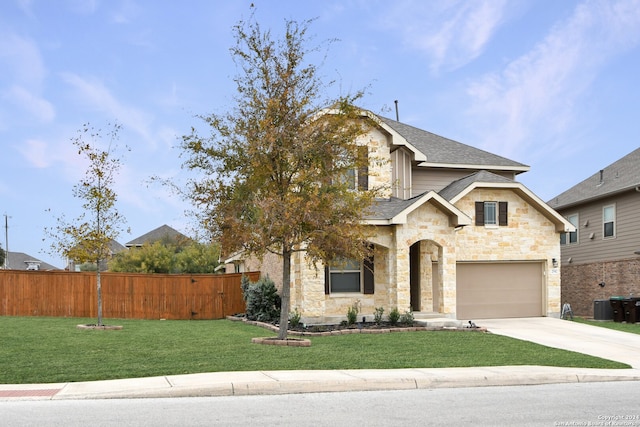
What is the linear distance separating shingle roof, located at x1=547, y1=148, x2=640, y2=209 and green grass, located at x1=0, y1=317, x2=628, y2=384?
1303 cm

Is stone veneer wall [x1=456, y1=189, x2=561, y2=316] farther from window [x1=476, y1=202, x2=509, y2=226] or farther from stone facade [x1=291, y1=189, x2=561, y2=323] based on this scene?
window [x1=476, y1=202, x2=509, y2=226]

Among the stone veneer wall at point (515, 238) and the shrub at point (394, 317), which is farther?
the stone veneer wall at point (515, 238)

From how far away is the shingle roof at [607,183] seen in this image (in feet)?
95.4

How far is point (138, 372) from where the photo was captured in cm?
1205

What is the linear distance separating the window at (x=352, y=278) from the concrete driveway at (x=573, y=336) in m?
4.21

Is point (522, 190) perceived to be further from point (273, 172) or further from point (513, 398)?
point (513, 398)

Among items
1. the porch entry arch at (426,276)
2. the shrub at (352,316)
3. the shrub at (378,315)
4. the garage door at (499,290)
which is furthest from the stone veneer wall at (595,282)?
the shrub at (352,316)

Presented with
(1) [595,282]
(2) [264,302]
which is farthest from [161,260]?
(1) [595,282]

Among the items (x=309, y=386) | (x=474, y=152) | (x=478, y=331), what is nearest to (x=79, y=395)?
(x=309, y=386)

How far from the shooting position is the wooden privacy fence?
26.4 metres

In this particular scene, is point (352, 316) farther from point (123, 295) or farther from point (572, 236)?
point (572, 236)

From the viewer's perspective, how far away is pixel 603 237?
30.7 meters

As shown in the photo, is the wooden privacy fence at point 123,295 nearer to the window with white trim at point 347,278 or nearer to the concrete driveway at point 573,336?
the window with white trim at point 347,278

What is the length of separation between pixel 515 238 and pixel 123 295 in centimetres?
1550
